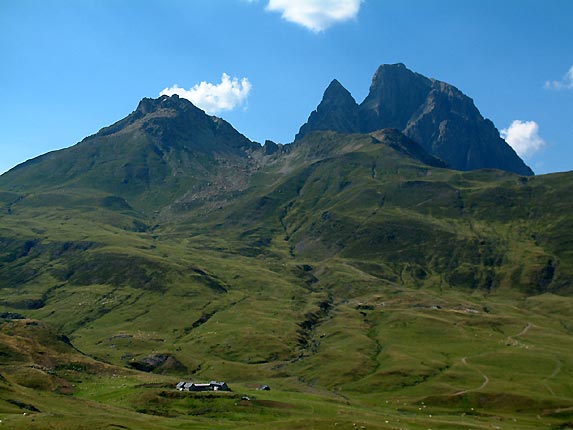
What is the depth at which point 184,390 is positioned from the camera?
159 meters

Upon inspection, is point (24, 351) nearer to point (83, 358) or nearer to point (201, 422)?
point (83, 358)

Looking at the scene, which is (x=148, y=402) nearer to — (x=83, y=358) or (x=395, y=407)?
(x=83, y=358)

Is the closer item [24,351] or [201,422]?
[201,422]

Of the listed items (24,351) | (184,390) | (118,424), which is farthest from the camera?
(24,351)

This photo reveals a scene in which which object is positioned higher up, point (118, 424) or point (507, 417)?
point (118, 424)

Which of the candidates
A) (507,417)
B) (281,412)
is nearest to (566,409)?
(507,417)

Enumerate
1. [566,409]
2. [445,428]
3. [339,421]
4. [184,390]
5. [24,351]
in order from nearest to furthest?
1. [339,421]
2. [445,428]
3. [184,390]
4. [24,351]
5. [566,409]

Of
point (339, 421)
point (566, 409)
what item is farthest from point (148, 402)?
point (566, 409)

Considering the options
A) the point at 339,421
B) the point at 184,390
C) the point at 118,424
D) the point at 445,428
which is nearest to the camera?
the point at 118,424

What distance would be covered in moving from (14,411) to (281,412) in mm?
59504

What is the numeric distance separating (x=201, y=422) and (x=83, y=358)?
77.1 meters

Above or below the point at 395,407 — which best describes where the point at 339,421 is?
above

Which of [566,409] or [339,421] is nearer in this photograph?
[339,421]

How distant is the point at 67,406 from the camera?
129625 millimetres
